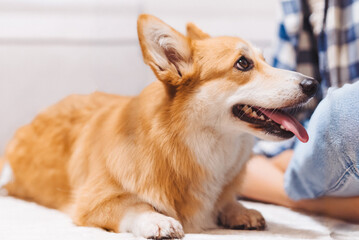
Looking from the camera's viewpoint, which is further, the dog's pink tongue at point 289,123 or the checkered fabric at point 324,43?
the checkered fabric at point 324,43

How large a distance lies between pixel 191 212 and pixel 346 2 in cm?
94

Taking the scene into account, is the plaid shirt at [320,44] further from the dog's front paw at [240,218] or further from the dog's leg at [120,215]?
the dog's leg at [120,215]

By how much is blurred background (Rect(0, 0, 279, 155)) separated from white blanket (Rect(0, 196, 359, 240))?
71cm

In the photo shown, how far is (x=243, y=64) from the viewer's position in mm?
1028

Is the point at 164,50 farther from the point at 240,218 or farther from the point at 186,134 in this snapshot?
the point at 240,218

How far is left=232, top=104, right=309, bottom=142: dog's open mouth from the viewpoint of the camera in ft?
Answer: 3.18

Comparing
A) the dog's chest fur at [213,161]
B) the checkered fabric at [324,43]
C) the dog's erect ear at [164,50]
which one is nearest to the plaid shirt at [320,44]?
the checkered fabric at [324,43]

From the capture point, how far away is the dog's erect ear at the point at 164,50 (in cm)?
98

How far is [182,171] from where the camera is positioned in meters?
1.01

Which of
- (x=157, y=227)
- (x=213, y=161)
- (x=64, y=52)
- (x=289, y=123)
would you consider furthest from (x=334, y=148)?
(x=64, y=52)

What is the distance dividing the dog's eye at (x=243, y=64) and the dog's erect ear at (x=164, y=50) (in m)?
0.12

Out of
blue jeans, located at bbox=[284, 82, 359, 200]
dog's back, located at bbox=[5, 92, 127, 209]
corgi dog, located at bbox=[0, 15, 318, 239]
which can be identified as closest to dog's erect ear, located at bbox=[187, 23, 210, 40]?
corgi dog, located at bbox=[0, 15, 318, 239]

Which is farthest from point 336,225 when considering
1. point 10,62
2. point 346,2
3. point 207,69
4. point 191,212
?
point 10,62

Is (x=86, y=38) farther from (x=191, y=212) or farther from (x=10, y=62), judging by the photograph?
(x=191, y=212)
